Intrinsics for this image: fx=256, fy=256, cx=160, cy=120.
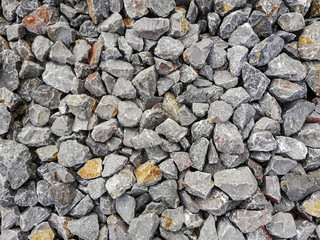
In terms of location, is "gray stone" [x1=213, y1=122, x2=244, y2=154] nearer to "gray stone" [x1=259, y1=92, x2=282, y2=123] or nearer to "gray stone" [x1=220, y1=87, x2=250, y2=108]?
"gray stone" [x1=220, y1=87, x2=250, y2=108]

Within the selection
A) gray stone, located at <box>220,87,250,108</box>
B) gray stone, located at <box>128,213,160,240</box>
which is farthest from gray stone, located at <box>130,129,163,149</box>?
gray stone, located at <box>220,87,250,108</box>

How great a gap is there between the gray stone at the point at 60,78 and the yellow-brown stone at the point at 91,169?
614 millimetres

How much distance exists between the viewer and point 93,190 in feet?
6.21

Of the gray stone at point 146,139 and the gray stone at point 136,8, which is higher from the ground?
the gray stone at point 136,8

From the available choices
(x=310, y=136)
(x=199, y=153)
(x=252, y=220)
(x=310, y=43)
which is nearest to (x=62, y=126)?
(x=199, y=153)

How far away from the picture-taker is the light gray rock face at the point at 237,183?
5.90 feet

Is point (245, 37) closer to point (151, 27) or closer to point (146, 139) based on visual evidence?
point (151, 27)

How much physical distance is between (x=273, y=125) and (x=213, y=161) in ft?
1.78

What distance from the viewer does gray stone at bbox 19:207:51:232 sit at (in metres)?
1.90

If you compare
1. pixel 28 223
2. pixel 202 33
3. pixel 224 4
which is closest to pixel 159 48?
pixel 202 33

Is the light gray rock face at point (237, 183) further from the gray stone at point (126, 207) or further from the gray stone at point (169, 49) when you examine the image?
the gray stone at point (169, 49)

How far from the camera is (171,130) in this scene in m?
1.85

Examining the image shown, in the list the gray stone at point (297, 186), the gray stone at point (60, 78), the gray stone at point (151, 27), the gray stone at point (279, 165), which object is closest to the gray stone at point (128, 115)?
the gray stone at point (60, 78)

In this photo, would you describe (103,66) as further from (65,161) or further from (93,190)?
(93,190)
